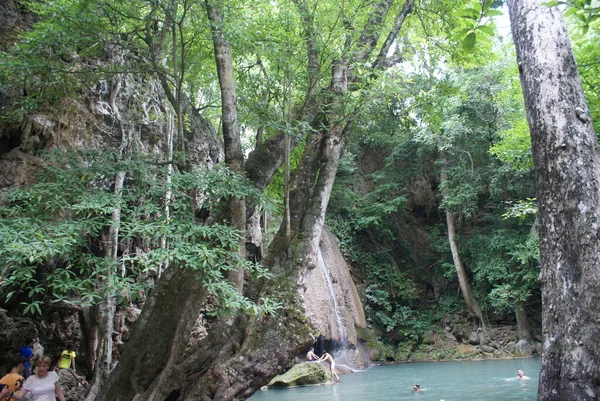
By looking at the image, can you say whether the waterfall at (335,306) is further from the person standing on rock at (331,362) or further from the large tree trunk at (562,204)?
the large tree trunk at (562,204)

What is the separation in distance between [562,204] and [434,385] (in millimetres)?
10583

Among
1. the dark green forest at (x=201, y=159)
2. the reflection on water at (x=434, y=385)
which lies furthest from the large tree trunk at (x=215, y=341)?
the reflection on water at (x=434, y=385)

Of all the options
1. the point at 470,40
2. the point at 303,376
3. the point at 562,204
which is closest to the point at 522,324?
the point at 303,376

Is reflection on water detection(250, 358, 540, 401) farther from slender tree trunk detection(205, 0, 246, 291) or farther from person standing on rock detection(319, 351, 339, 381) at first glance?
slender tree trunk detection(205, 0, 246, 291)

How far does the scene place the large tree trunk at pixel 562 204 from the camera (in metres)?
2.55

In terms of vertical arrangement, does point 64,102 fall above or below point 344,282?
above

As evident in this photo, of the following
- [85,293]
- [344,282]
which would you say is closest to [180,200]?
[85,293]

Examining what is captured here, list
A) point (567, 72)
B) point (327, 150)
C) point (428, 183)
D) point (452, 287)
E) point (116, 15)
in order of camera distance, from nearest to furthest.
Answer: point (567, 72), point (116, 15), point (327, 150), point (452, 287), point (428, 183)

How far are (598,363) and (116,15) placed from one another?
6239mm

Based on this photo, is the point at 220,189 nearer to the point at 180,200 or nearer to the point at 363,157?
the point at 180,200

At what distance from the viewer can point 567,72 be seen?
3035 mm

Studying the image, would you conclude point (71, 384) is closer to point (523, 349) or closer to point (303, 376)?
point (303, 376)

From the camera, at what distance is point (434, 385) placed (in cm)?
1188

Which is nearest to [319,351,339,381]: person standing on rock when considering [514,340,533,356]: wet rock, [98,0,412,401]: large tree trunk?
[514,340,533,356]: wet rock
